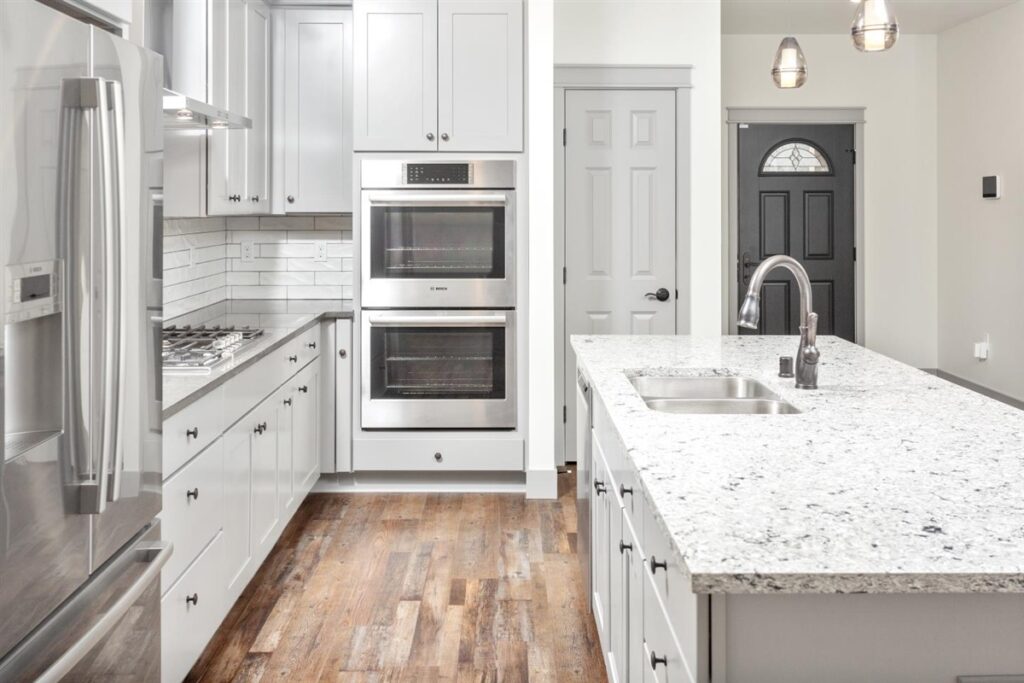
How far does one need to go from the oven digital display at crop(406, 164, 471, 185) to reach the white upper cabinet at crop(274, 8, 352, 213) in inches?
15.4

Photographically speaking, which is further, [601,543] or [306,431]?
[306,431]

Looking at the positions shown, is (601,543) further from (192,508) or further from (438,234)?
(438,234)

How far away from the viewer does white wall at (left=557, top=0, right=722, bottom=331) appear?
16.3 feet

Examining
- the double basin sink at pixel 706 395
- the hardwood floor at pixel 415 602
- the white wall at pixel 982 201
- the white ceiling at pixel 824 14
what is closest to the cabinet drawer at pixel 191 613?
the hardwood floor at pixel 415 602

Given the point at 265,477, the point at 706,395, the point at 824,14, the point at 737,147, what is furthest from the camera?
the point at 737,147

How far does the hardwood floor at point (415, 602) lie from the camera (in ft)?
8.96

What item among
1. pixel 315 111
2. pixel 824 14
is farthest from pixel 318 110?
pixel 824 14

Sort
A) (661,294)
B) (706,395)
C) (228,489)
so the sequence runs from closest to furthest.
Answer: (706,395), (228,489), (661,294)

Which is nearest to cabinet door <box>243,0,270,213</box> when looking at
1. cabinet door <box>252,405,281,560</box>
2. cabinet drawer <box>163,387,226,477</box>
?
cabinet door <box>252,405,281,560</box>

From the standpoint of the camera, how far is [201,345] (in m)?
3.23

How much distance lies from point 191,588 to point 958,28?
19.8ft

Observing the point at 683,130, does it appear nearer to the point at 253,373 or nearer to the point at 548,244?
the point at 548,244

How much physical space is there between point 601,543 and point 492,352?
1973 millimetres

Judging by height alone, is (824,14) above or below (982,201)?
above
